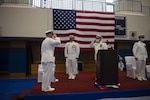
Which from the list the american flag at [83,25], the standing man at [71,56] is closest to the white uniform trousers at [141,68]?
the standing man at [71,56]

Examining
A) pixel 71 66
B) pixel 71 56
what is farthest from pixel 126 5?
pixel 71 66

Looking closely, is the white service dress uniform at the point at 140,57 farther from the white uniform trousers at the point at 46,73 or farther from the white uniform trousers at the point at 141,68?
the white uniform trousers at the point at 46,73

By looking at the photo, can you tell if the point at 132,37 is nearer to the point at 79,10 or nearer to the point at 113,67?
the point at 79,10

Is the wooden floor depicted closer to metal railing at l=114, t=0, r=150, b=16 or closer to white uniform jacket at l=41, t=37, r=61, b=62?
metal railing at l=114, t=0, r=150, b=16

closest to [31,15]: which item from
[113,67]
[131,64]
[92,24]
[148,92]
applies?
[92,24]

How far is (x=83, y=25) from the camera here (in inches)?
386

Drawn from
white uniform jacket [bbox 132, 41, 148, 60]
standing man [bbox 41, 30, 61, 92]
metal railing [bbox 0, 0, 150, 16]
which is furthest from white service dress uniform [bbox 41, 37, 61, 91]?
metal railing [bbox 0, 0, 150, 16]

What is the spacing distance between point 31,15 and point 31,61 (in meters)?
2.40

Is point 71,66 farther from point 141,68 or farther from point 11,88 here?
point 141,68

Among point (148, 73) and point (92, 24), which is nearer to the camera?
point (148, 73)

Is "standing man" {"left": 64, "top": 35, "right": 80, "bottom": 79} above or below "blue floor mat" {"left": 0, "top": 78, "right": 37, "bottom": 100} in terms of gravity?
above

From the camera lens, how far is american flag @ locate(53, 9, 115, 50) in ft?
31.3

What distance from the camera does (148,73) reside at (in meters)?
7.18

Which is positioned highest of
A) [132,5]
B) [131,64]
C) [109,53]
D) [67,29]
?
[132,5]
